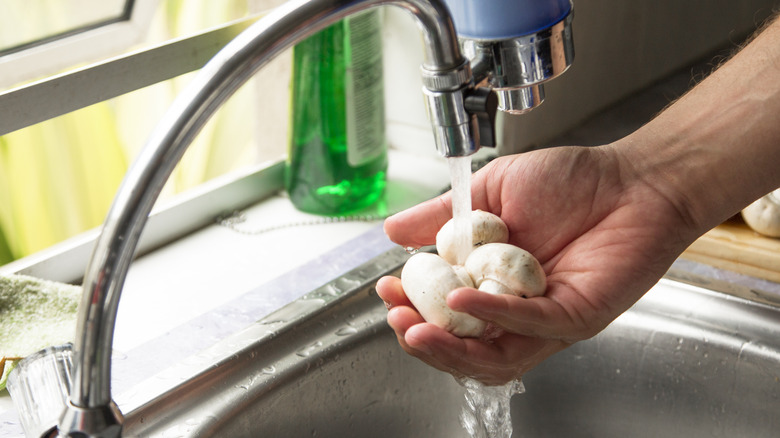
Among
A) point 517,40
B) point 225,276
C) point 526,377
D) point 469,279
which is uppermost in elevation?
point 517,40

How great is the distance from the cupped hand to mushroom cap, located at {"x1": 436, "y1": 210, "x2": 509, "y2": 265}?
0.04 m

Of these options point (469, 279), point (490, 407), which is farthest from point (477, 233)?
point (490, 407)

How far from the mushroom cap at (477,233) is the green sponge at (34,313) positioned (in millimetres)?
365

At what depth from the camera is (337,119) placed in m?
1.06

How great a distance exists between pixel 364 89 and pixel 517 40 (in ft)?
1.63

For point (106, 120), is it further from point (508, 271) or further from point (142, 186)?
point (142, 186)

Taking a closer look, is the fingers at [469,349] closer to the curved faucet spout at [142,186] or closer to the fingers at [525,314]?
the fingers at [525,314]

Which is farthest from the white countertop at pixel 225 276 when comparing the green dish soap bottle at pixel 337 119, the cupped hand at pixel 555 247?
the cupped hand at pixel 555 247

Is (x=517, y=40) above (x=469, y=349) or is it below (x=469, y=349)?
above

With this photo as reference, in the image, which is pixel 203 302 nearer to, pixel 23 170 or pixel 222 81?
pixel 23 170

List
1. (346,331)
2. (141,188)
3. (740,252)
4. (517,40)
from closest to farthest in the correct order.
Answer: (141,188) → (517,40) → (346,331) → (740,252)

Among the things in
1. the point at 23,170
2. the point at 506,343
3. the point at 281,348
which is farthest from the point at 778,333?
the point at 23,170

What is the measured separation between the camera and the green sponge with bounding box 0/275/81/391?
791 mm

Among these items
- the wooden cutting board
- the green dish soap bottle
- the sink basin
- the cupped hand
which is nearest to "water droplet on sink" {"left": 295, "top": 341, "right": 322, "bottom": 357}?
the sink basin
